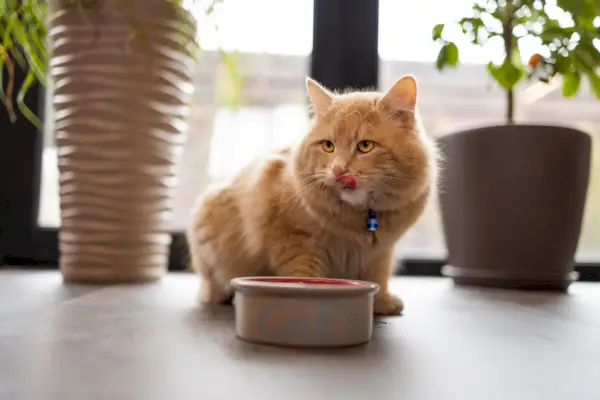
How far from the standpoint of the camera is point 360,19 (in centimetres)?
221

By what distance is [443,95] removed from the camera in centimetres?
228

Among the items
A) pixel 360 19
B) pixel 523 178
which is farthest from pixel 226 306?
pixel 360 19

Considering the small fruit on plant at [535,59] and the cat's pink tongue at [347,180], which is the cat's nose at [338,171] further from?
the small fruit on plant at [535,59]

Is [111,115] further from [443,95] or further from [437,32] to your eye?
[443,95]

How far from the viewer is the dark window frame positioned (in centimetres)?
216

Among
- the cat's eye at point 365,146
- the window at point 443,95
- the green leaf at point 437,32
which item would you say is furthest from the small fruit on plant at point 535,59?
the cat's eye at point 365,146

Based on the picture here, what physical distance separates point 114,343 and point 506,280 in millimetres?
1218

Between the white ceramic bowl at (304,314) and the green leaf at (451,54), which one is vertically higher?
the green leaf at (451,54)

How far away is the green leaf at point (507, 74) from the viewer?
5.24 feet

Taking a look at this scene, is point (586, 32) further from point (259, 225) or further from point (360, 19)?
point (259, 225)

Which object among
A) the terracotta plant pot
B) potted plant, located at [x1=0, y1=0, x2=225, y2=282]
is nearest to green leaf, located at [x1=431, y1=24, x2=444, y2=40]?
the terracotta plant pot

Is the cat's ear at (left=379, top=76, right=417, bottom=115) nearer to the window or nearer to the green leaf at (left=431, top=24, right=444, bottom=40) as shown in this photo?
the green leaf at (left=431, top=24, right=444, bottom=40)

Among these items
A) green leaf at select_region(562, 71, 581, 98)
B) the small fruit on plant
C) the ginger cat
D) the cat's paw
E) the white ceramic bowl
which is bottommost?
the cat's paw

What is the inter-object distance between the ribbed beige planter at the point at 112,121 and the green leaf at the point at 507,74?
84 centimetres
